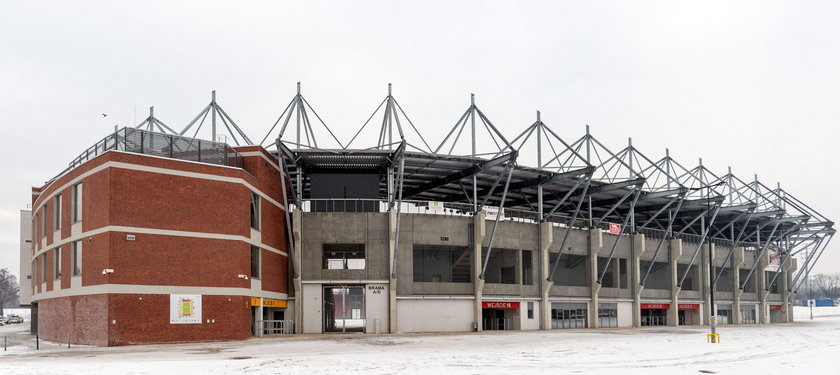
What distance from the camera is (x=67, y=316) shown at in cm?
4894

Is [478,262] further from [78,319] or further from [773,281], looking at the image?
[773,281]

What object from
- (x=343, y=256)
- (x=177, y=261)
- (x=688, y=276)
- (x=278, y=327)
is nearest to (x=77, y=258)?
(x=177, y=261)

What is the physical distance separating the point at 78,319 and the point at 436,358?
83.3 ft

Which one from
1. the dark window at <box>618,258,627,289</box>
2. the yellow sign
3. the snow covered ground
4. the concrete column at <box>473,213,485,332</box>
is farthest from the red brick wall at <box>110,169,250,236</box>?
the dark window at <box>618,258,627,289</box>

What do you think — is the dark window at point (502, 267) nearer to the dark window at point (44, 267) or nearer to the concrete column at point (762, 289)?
the dark window at point (44, 267)

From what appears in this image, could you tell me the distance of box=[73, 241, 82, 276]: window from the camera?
48.5 metres

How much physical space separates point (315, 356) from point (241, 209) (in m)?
18.0

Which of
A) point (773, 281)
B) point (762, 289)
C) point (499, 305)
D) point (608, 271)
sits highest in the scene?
point (608, 271)

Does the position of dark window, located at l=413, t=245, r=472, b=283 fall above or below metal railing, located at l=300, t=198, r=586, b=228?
below

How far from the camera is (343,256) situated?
64.9m

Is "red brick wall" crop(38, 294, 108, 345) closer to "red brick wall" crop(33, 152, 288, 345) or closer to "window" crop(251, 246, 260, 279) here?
"red brick wall" crop(33, 152, 288, 345)

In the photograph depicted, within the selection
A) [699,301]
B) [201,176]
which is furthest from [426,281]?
[699,301]

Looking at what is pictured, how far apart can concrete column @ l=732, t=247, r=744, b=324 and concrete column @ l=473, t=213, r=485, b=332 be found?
164 ft

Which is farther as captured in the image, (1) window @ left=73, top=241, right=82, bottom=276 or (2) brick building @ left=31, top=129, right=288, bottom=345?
(1) window @ left=73, top=241, right=82, bottom=276
